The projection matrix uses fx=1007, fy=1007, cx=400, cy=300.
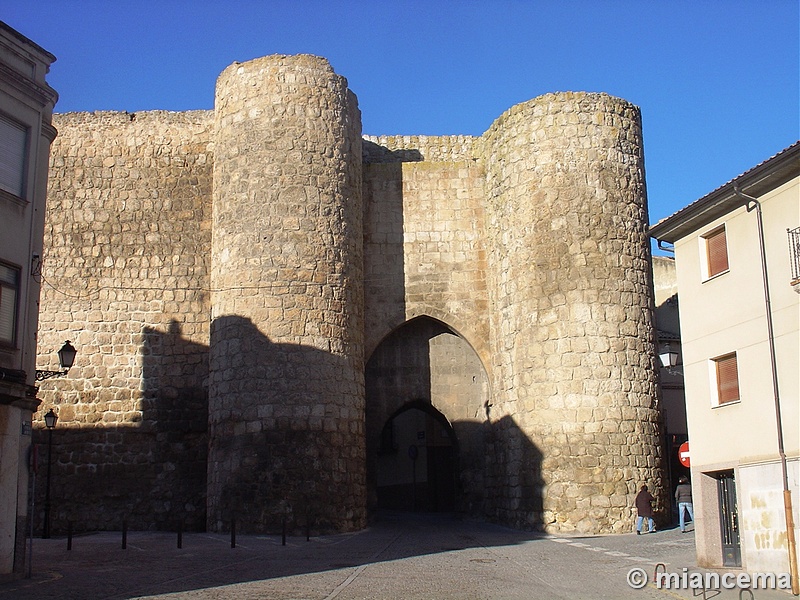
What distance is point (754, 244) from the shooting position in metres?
12.0

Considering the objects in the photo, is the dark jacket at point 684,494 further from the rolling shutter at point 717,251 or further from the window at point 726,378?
the rolling shutter at point 717,251

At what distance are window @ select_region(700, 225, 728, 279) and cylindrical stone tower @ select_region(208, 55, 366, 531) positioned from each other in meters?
7.95

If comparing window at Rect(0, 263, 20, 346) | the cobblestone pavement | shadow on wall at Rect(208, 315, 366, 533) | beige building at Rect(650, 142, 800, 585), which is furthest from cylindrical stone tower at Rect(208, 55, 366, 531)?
beige building at Rect(650, 142, 800, 585)

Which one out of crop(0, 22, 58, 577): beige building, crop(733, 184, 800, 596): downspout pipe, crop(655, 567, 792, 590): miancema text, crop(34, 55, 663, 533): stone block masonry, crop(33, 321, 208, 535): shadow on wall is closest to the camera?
crop(655, 567, 792, 590): miancema text

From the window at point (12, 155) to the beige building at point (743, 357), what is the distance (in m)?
8.30

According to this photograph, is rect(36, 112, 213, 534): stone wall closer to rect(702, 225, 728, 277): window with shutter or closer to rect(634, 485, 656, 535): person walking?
rect(634, 485, 656, 535): person walking

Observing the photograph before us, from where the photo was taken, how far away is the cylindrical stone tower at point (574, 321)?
714 inches

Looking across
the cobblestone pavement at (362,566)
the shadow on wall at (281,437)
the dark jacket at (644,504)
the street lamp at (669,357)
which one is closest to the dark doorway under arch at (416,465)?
the shadow on wall at (281,437)

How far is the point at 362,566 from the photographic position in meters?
12.5

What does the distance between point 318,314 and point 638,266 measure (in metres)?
6.13

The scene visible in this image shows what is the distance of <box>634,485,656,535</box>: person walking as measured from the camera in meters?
17.1

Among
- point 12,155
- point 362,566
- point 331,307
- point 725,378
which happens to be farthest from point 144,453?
point 725,378

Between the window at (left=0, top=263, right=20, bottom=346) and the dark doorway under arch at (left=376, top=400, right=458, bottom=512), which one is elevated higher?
the window at (left=0, top=263, right=20, bottom=346)

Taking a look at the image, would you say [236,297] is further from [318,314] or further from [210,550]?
[210,550]
